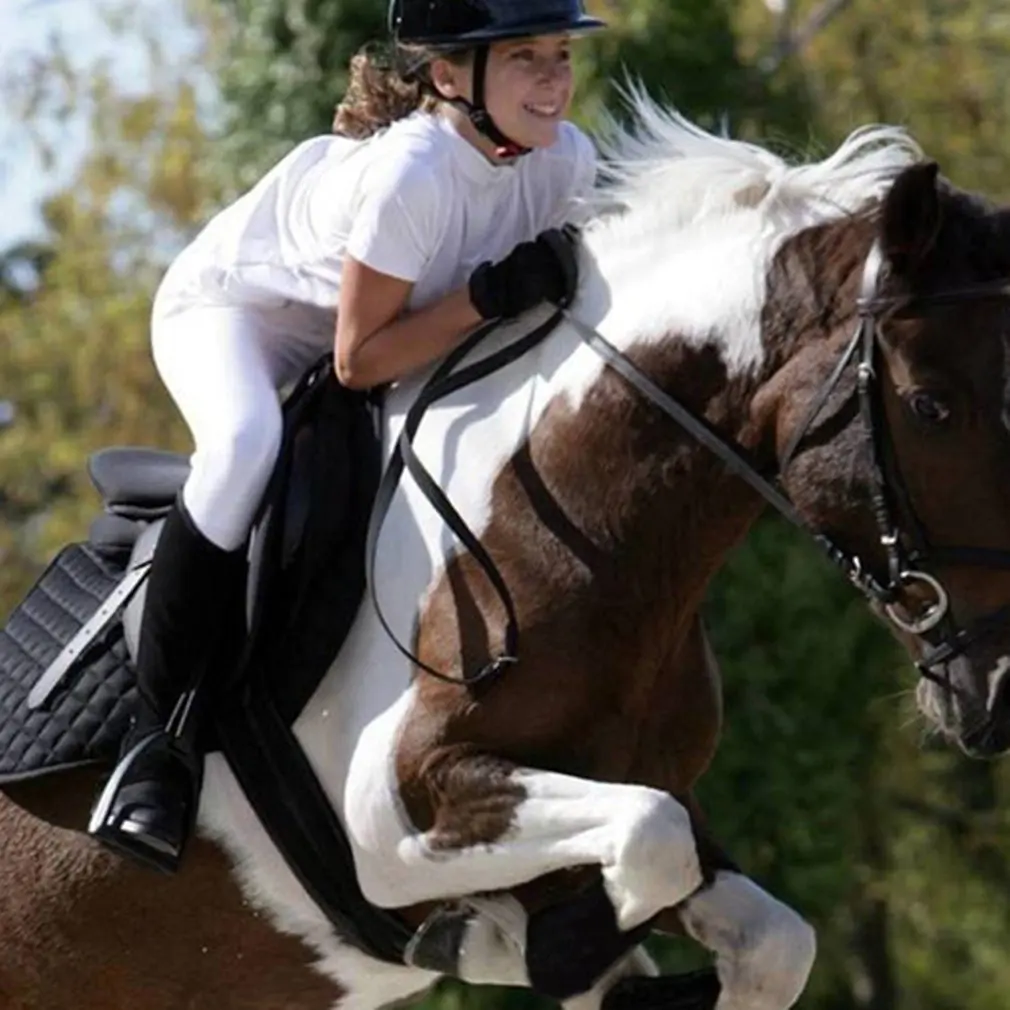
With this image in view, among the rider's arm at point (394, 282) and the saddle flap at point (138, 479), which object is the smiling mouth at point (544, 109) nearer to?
the rider's arm at point (394, 282)

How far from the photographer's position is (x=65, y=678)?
661cm

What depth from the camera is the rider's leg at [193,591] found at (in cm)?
623

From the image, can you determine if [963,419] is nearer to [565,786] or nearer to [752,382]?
[752,382]

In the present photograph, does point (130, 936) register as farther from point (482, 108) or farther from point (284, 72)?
point (284, 72)

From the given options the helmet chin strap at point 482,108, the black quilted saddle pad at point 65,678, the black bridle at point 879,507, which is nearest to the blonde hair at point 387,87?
the helmet chin strap at point 482,108

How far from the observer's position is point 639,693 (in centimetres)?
601

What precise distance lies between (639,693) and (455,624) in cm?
43

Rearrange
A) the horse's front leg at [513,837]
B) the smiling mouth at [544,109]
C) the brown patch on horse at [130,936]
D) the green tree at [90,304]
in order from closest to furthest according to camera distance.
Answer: the horse's front leg at [513,837] < the smiling mouth at [544,109] < the brown patch on horse at [130,936] < the green tree at [90,304]

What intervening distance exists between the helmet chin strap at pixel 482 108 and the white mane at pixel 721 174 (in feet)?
0.89

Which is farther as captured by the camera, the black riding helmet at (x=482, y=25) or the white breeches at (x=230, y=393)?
the white breeches at (x=230, y=393)

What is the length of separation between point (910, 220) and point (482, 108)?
108 cm

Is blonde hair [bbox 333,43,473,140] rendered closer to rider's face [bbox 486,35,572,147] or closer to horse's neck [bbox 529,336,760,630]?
rider's face [bbox 486,35,572,147]

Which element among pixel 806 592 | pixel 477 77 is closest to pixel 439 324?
pixel 477 77

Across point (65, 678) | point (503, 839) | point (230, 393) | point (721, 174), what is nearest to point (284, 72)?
point (65, 678)
